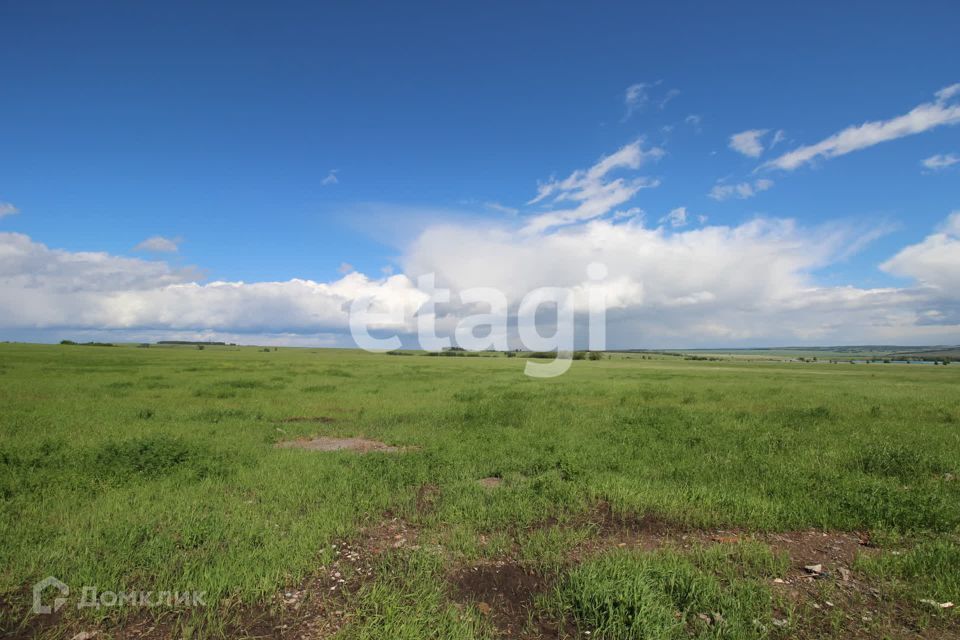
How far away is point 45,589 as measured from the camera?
5008 mm

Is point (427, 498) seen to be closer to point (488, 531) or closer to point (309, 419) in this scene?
point (488, 531)

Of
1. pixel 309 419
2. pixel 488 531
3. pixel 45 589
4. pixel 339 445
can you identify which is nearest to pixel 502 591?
pixel 488 531

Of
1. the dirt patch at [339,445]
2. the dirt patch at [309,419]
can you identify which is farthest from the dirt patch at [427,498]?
the dirt patch at [309,419]

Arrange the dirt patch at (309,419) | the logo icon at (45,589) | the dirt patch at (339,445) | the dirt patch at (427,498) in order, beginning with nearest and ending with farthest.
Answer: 1. the logo icon at (45,589)
2. the dirt patch at (427,498)
3. the dirt patch at (339,445)
4. the dirt patch at (309,419)

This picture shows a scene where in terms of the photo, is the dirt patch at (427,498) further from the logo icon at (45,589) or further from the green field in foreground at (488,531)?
the logo icon at (45,589)

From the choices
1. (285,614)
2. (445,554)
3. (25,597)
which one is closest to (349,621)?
(285,614)

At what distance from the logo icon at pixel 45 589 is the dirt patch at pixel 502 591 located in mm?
4244

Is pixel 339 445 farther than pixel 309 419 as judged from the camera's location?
No

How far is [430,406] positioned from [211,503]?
1238cm

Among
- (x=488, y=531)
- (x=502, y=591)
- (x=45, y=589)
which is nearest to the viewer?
(x=45, y=589)

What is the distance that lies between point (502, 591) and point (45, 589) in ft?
17.0

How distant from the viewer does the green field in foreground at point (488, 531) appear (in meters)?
4.72

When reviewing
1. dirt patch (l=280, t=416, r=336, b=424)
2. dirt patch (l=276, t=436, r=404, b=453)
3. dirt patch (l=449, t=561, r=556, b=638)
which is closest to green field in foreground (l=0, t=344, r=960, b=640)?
dirt patch (l=449, t=561, r=556, b=638)

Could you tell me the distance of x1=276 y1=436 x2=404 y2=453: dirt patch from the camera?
12.1 m
